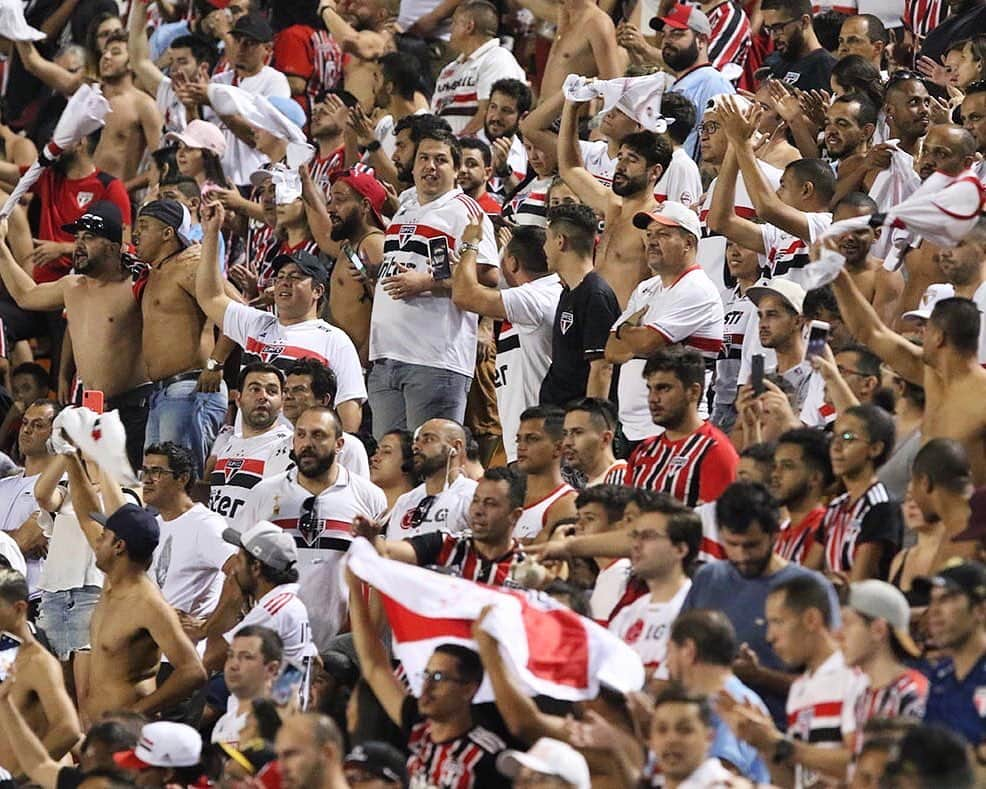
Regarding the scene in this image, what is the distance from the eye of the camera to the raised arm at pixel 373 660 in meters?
8.40

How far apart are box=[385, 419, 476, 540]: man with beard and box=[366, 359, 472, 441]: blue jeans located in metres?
1.31

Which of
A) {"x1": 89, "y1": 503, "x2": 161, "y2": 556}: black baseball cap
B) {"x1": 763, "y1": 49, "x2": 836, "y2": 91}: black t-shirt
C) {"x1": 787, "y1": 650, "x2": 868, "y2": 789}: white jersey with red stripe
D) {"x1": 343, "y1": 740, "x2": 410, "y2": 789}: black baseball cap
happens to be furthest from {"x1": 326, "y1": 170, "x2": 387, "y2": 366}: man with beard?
{"x1": 787, "y1": 650, "x2": 868, "y2": 789}: white jersey with red stripe

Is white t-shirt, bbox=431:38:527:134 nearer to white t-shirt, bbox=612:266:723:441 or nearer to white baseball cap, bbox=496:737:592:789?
white t-shirt, bbox=612:266:723:441

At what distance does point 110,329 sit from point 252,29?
11.7ft

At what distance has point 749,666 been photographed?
7.70m

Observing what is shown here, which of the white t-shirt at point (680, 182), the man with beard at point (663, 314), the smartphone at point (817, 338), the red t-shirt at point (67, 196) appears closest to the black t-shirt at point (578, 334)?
the man with beard at point (663, 314)

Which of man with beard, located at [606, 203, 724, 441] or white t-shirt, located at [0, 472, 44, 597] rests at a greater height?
man with beard, located at [606, 203, 724, 441]

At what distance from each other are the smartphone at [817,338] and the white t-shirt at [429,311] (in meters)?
2.46

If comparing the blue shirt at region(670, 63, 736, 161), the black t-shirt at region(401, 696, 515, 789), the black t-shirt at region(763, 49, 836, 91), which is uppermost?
the black t-shirt at region(401, 696, 515, 789)

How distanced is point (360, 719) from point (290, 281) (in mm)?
3917

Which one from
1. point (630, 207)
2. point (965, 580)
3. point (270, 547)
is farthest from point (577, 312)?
point (965, 580)

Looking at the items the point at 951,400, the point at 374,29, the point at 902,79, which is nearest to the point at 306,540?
the point at 951,400

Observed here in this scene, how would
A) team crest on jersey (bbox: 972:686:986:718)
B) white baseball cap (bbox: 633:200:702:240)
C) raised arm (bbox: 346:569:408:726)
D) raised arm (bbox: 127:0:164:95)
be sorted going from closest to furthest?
team crest on jersey (bbox: 972:686:986:718), raised arm (bbox: 346:569:408:726), white baseball cap (bbox: 633:200:702:240), raised arm (bbox: 127:0:164:95)

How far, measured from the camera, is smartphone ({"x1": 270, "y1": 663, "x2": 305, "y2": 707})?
8633 millimetres
